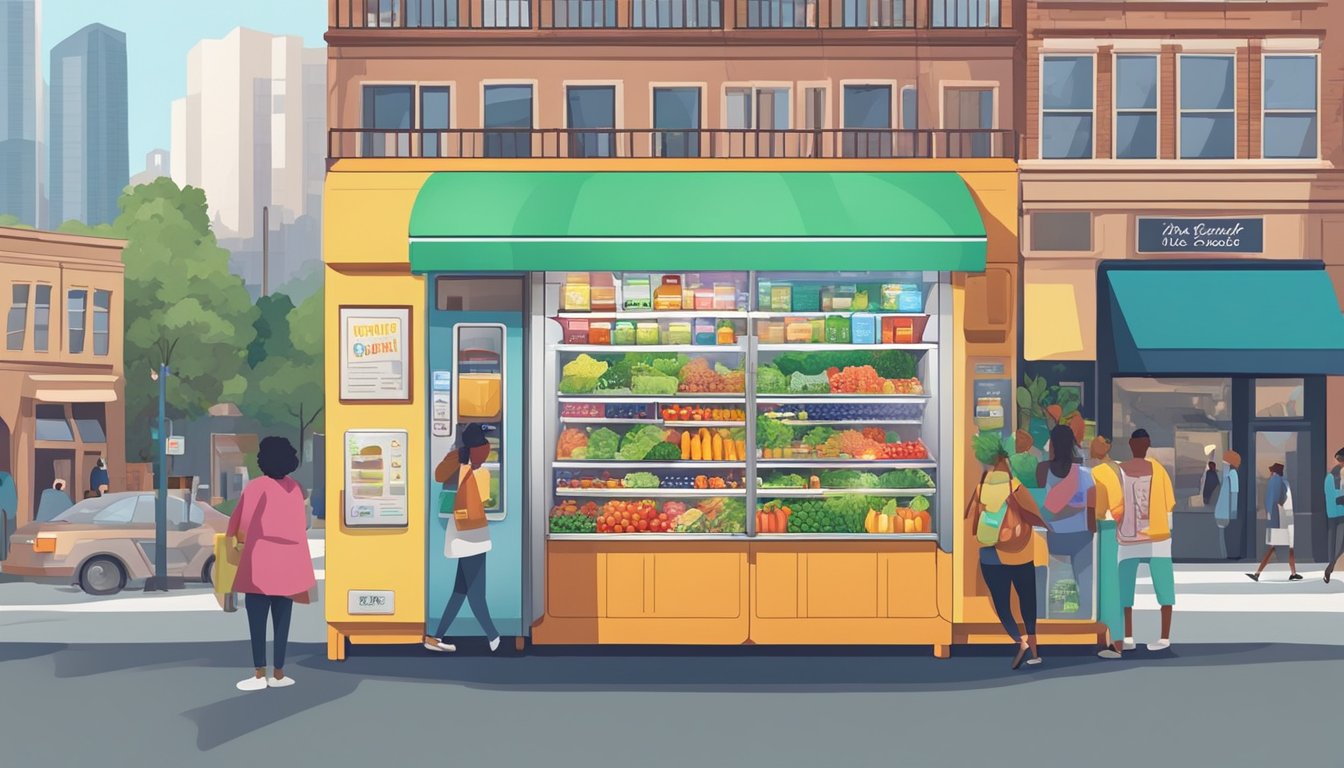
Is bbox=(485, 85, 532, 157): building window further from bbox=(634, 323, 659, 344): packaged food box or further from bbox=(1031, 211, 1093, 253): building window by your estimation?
bbox=(634, 323, 659, 344): packaged food box

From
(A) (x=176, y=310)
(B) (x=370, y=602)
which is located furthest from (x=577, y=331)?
(A) (x=176, y=310)

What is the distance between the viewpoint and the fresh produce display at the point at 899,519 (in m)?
15.0

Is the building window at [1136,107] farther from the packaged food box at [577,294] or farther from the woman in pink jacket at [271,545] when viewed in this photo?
the woman in pink jacket at [271,545]

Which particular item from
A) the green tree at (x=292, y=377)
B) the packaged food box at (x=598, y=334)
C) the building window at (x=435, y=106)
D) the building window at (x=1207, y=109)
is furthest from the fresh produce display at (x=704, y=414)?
the green tree at (x=292, y=377)

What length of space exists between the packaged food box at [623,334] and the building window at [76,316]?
3494 centimetres

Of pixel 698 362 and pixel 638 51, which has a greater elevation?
pixel 638 51

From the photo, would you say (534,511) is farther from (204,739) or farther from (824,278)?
(204,739)

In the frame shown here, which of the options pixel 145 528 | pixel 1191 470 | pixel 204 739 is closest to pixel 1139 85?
pixel 1191 470

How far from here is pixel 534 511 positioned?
1479cm

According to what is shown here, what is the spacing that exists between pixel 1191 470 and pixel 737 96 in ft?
35.3

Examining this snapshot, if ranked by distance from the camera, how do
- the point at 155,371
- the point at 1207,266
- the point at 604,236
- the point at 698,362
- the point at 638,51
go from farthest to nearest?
the point at 155,371, the point at 638,51, the point at 1207,266, the point at 698,362, the point at 604,236

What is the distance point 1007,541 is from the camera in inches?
544

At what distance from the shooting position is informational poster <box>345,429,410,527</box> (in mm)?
14680

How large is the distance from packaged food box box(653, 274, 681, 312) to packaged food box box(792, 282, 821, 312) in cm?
106
